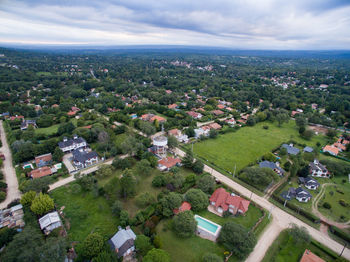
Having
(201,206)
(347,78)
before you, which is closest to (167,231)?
(201,206)

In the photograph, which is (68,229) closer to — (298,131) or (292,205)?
(292,205)

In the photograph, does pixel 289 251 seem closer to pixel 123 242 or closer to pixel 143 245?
pixel 143 245

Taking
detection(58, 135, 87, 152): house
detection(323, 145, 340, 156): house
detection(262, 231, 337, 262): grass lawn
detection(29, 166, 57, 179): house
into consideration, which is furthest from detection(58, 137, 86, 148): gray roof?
detection(323, 145, 340, 156): house

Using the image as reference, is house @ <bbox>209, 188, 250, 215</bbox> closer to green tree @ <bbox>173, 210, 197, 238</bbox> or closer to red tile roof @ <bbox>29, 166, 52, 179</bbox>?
green tree @ <bbox>173, 210, 197, 238</bbox>

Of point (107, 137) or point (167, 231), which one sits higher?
point (107, 137)

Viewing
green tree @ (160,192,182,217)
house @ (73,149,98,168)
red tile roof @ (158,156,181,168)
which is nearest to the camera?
green tree @ (160,192,182,217)

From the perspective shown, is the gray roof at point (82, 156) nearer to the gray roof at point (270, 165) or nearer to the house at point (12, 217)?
the house at point (12, 217)
